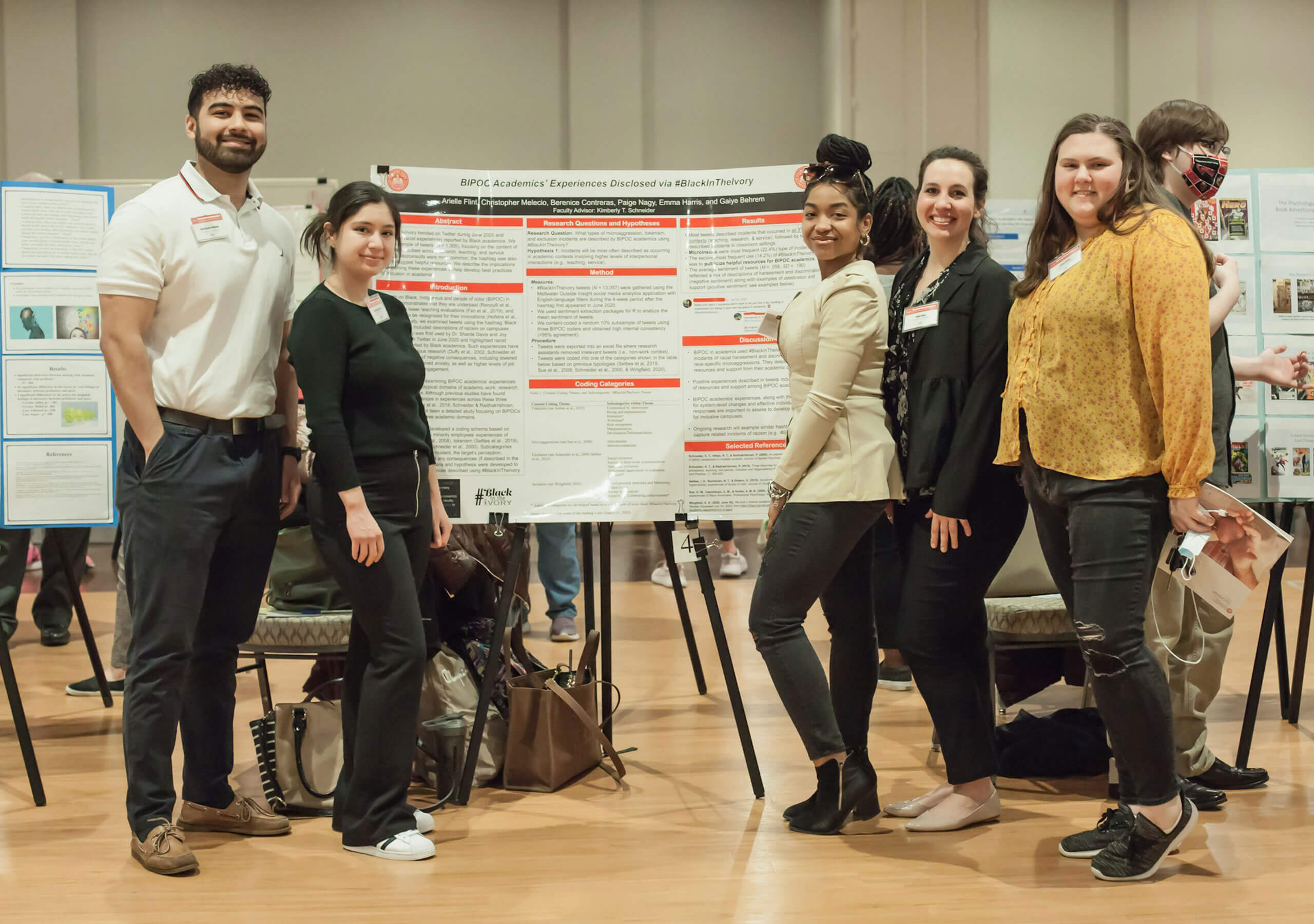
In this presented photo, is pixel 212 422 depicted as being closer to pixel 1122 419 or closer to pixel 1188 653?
pixel 1122 419

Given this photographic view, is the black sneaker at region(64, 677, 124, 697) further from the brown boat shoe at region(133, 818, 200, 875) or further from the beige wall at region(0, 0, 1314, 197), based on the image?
the beige wall at region(0, 0, 1314, 197)

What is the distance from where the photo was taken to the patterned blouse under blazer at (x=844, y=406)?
258cm

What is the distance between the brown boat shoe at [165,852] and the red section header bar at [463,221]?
1606mm

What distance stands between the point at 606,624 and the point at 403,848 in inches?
38.7

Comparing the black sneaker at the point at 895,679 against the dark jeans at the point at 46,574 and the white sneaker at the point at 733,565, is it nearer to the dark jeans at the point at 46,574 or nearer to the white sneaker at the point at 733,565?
the white sneaker at the point at 733,565

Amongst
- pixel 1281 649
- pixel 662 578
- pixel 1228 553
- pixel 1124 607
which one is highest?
pixel 1228 553

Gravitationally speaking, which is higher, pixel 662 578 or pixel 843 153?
pixel 843 153

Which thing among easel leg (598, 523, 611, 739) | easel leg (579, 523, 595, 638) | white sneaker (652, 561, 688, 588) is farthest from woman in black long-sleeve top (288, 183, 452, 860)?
white sneaker (652, 561, 688, 588)

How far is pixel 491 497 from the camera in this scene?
3.07 m

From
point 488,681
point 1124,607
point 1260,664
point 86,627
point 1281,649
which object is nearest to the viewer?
point 1124,607

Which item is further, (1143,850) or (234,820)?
(234,820)

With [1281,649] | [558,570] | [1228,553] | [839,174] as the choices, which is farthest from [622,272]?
[1281,649]

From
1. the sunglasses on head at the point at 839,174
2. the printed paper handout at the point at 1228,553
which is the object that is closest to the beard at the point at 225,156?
the sunglasses on head at the point at 839,174

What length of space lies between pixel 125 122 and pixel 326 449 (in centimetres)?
731
